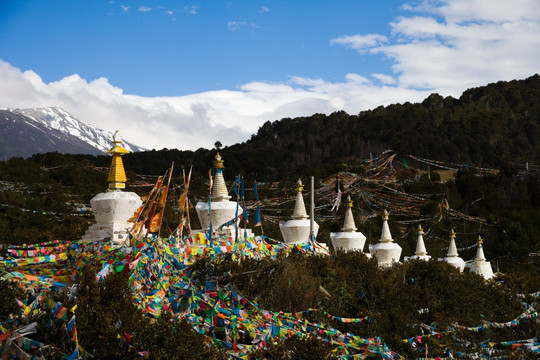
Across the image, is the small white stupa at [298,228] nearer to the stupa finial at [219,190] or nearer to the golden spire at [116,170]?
the stupa finial at [219,190]

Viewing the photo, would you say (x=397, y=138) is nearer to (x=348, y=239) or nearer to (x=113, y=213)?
(x=348, y=239)


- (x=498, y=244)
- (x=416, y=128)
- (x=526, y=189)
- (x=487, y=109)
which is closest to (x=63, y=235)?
(x=498, y=244)

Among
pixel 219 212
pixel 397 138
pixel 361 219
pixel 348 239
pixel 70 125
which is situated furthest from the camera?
pixel 70 125

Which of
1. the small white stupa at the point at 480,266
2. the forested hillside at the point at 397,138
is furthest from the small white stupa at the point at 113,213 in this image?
the forested hillside at the point at 397,138

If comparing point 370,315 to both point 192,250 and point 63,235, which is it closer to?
point 192,250

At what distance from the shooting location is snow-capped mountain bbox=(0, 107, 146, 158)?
12625 cm

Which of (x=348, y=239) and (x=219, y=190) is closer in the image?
(x=219, y=190)

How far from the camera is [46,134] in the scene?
14638 cm

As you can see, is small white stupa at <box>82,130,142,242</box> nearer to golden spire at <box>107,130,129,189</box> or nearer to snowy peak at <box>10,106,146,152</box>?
golden spire at <box>107,130,129,189</box>

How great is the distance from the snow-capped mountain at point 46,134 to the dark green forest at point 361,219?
130 ft

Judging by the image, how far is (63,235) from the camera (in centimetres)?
2223

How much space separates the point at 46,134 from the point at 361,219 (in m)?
114

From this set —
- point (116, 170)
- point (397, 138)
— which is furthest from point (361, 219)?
point (397, 138)

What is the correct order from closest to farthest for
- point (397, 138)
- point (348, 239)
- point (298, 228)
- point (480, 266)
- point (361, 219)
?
point (298, 228)
point (348, 239)
point (480, 266)
point (361, 219)
point (397, 138)
